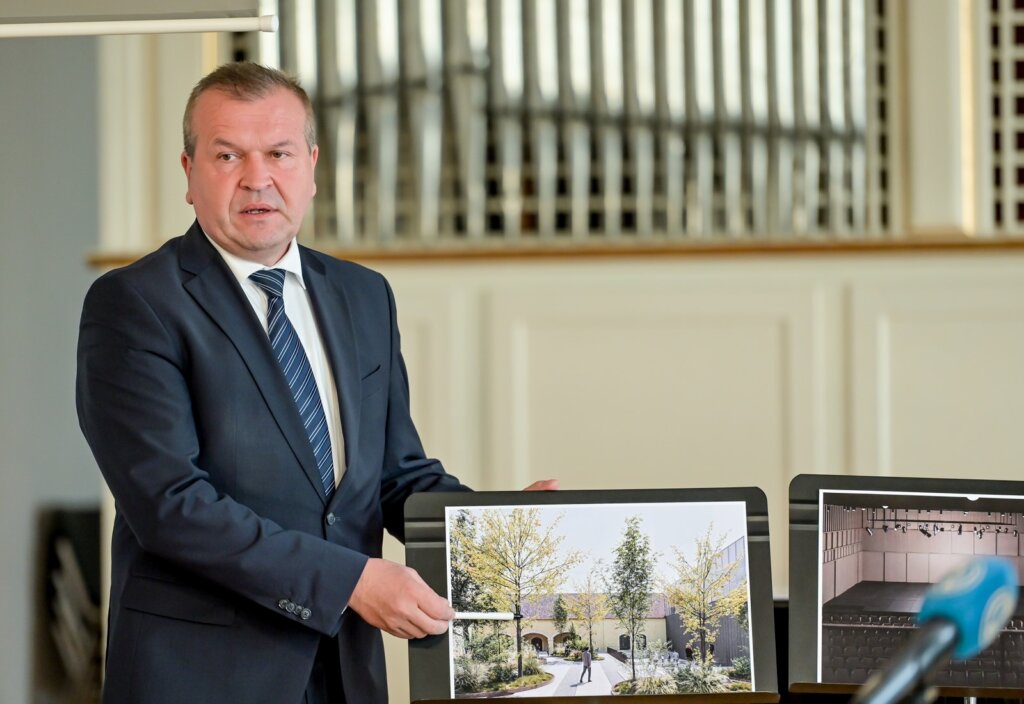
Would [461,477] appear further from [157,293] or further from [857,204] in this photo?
[157,293]

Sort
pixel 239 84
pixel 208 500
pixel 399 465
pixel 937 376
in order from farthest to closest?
pixel 937 376 < pixel 399 465 < pixel 239 84 < pixel 208 500

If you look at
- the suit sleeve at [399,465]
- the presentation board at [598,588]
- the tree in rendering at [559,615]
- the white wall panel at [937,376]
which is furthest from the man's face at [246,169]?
the white wall panel at [937,376]


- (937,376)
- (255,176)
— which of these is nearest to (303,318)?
(255,176)

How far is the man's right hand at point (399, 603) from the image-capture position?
1692mm

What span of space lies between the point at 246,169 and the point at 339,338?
0.26 meters

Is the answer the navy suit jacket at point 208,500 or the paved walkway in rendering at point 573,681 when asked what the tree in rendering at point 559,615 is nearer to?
the paved walkway in rendering at point 573,681

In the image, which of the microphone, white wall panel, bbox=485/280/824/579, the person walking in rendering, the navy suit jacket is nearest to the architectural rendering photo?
the person walking in rendering

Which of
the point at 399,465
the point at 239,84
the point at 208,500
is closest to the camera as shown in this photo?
the point at 208,500

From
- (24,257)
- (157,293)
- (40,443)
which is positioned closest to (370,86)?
(24,257)

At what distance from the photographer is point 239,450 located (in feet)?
5.76

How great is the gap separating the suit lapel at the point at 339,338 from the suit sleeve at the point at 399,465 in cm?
11

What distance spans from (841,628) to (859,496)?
169mm

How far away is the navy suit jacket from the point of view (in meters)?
1.69

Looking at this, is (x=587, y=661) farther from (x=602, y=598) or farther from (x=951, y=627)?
(x=951, y=627)
